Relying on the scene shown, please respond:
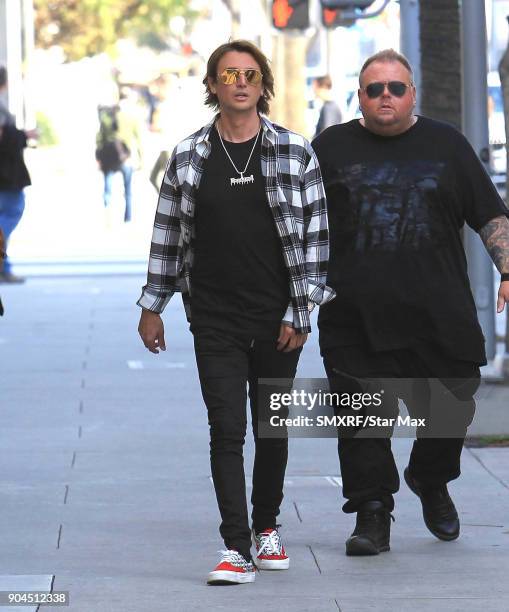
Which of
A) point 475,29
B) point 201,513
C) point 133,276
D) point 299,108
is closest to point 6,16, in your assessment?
point 299,108

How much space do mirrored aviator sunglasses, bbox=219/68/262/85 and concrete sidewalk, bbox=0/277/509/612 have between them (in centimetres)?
165

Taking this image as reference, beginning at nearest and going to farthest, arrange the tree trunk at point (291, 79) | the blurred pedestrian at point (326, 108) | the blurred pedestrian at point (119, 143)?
the blurred pedestrian at point (326, 108) → the blurred pedestrian at point (119, 143) → the tree trunk at point (291, 79)

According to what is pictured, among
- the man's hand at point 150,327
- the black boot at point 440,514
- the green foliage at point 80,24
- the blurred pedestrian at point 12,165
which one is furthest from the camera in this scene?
the green foliage at point 80,24

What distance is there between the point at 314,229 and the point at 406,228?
0.37 meters

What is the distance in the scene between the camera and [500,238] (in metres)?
6.13

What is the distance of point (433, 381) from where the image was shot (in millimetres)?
6207

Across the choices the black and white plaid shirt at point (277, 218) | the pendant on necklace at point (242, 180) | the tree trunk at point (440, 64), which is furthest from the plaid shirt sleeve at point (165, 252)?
the tree trunk at point (440, 64)

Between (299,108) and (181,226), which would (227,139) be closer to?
(181,226)

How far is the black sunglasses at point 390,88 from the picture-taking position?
6.06 metres

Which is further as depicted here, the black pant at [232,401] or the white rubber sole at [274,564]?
the white rubber sole at [274,564]

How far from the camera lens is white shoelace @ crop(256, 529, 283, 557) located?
5945 mm

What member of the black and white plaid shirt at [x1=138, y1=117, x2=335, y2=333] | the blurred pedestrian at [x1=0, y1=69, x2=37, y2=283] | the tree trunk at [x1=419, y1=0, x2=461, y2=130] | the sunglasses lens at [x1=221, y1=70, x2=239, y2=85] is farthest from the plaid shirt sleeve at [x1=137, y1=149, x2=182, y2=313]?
the blurred pedestrian at [x1=0, y1=69, x2=37, y2=283]

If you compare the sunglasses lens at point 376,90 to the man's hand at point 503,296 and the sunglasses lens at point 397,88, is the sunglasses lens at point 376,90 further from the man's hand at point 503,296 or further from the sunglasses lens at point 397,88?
the man's hand at point 503,296

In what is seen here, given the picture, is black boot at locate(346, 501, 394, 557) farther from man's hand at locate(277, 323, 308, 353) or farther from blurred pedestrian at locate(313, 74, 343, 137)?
blurred pedestrian at locate(313, 74, 343, 137)
